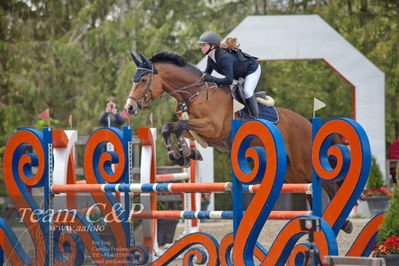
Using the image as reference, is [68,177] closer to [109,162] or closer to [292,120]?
[109,162]

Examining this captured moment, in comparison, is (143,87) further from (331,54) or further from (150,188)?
(331,54)

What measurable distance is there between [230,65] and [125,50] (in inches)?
499

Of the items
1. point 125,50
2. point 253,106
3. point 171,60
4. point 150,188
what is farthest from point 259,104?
point 125,50

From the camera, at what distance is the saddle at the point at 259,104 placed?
23.5ft

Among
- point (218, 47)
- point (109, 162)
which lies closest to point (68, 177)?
point (109, 162)

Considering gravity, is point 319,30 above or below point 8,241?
above

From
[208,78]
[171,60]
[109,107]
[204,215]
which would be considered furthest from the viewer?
[109,107]

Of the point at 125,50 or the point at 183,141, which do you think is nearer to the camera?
the point at 183,141

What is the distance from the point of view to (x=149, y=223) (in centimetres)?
Answer: 763

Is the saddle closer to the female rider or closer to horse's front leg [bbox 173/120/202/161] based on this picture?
the female rider

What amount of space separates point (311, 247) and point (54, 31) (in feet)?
57.7

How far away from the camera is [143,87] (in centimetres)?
692

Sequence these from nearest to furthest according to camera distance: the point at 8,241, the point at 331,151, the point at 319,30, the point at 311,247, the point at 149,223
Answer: the point at 311,247 → the point at 331,151 → the point at 8,241 → the point at 149,223 → the point at 319,30

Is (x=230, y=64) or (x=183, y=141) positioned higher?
(x=230, y=64)
